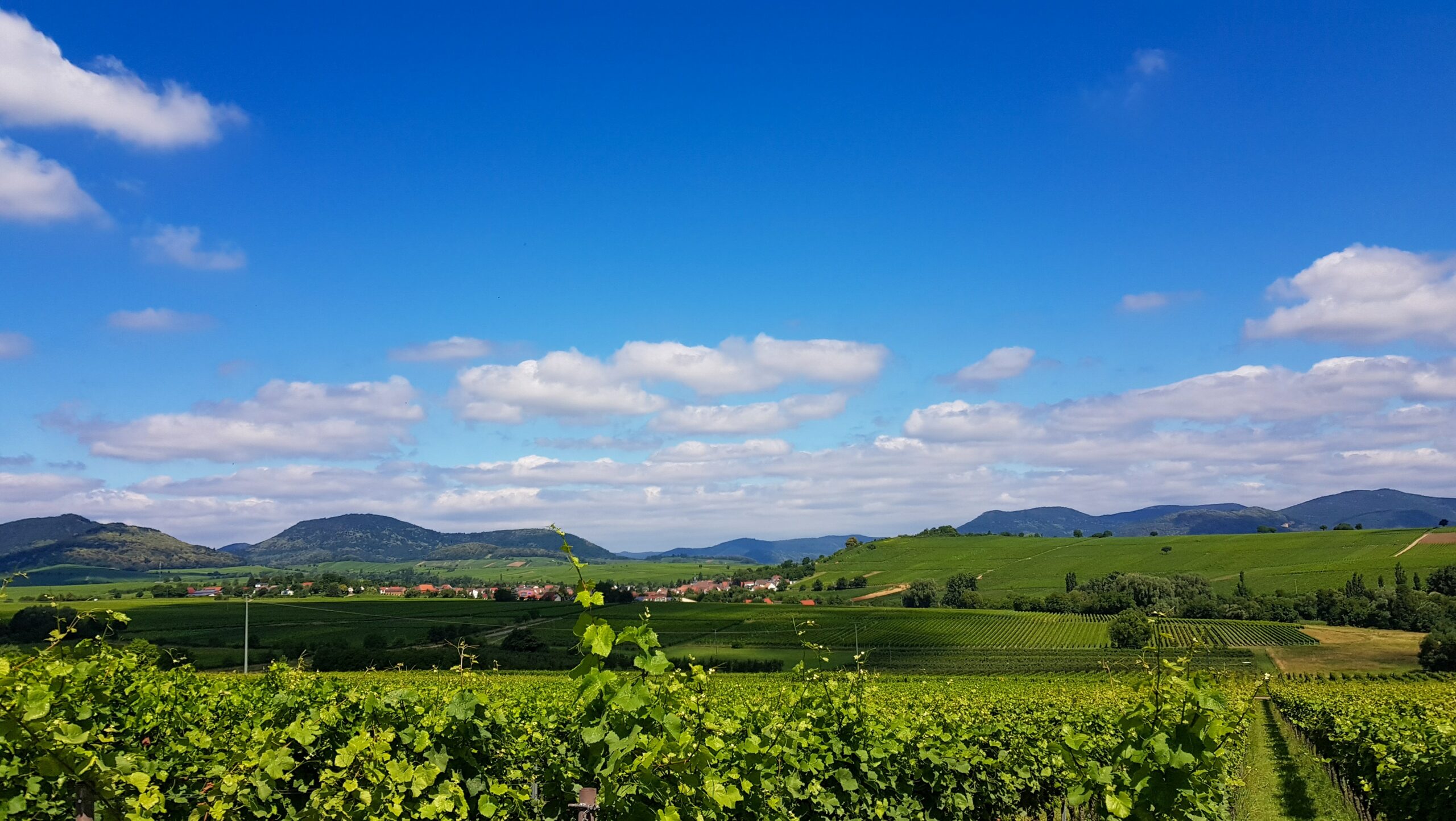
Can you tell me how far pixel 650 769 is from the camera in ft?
13.6

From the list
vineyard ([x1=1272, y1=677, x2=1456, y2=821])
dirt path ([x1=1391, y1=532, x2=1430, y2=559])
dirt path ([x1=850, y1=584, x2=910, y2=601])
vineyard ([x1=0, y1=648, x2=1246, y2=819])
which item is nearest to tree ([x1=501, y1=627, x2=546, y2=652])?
dirt path ([x1=850, y1=584, x2=910, y2=601])

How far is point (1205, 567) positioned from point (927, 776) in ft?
465

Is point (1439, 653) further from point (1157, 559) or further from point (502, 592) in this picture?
point (502, 592)

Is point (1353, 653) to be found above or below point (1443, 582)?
below

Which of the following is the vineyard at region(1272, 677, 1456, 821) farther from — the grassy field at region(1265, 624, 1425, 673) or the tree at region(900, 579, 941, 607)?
the tree at region(900, 579, 941, 607)

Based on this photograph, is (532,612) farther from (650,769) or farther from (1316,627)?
(650,769)

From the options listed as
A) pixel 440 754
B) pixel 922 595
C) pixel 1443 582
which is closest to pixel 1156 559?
pixel 1443 582

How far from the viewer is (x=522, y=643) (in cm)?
8006

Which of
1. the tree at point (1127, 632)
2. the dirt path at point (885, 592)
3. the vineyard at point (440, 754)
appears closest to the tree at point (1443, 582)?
the tree at point (1127, 632)

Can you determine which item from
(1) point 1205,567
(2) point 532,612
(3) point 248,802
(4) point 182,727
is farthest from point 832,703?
(1) point 1205,567

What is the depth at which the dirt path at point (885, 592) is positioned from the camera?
131 m

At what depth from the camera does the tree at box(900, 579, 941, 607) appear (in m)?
124

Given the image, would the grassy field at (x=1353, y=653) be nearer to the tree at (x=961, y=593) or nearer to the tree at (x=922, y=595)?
the tree at (x=961, y=593)

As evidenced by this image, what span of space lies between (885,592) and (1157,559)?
1834 inches
